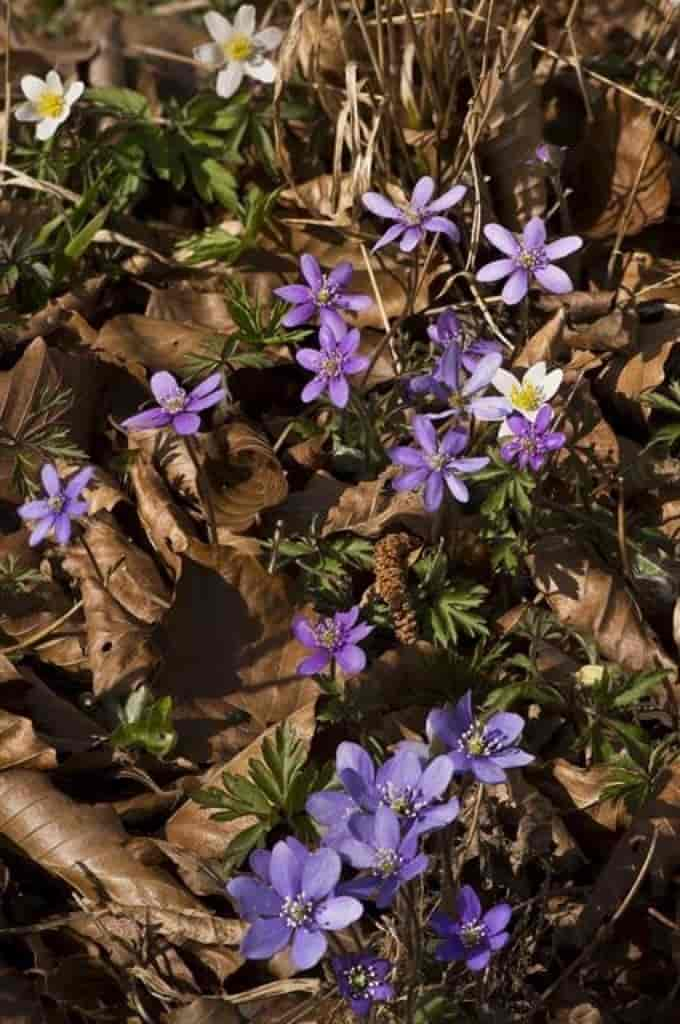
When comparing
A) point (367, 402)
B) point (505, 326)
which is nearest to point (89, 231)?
point (367, 402)

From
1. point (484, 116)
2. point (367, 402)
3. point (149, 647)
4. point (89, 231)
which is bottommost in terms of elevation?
point (149, 647)

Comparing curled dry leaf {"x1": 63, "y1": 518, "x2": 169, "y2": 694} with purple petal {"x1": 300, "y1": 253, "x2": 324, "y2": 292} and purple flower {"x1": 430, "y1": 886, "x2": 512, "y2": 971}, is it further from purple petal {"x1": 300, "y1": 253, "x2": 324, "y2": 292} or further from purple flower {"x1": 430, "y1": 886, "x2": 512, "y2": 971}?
purple flower {"x1": 430, "y1": 886, "x2": 512, "y2": 971}

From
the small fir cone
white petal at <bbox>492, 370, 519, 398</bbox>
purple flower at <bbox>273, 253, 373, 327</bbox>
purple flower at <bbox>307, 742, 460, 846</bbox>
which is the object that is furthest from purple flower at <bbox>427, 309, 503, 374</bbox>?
purple flower at <bbox>307, 742, 460, 846</bbox>

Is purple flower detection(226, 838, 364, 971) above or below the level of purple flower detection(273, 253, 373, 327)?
below

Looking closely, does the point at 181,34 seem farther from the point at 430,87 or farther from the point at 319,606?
the point at 319,606

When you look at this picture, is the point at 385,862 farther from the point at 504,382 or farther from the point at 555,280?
the point at 555,280

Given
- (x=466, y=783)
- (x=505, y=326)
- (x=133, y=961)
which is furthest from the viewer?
(x=505, y=326)

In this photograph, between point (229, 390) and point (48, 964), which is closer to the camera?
point (48, 964)
